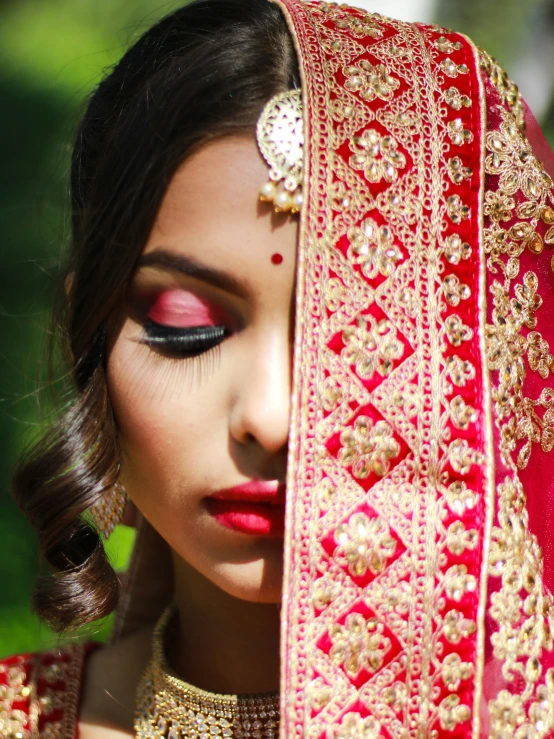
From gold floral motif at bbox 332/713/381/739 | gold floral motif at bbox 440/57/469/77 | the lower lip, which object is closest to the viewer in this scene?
gold floral motif at bbox 332/713/381/739

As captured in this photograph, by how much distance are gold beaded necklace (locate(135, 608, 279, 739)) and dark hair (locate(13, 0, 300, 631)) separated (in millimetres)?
136

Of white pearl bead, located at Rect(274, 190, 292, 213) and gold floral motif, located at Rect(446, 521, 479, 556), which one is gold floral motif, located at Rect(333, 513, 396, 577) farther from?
white pearl bead, located at Rect(274, 190, 292, 213)

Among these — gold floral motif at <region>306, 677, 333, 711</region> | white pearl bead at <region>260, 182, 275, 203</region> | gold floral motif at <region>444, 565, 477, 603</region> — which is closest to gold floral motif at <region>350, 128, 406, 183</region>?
white pearl bead at <region>260, 182, 275, 203</region>

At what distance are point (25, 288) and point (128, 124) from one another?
5.45 feet

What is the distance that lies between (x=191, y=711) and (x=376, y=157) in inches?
31.9

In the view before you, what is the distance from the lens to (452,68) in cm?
124

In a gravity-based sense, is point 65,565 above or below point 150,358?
below

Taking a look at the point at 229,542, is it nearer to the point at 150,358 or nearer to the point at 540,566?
the point at 150,358

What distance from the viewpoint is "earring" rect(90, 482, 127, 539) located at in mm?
1406

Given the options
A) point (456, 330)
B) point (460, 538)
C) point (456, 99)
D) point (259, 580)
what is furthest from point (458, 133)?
point (259, 580)

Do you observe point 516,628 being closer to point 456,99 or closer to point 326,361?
point 326,361

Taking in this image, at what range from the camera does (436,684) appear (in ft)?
3.40

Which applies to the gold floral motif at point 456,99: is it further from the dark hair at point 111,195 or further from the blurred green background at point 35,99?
the blurred green background at point 35,99

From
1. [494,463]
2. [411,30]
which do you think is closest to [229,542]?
[494,463]
